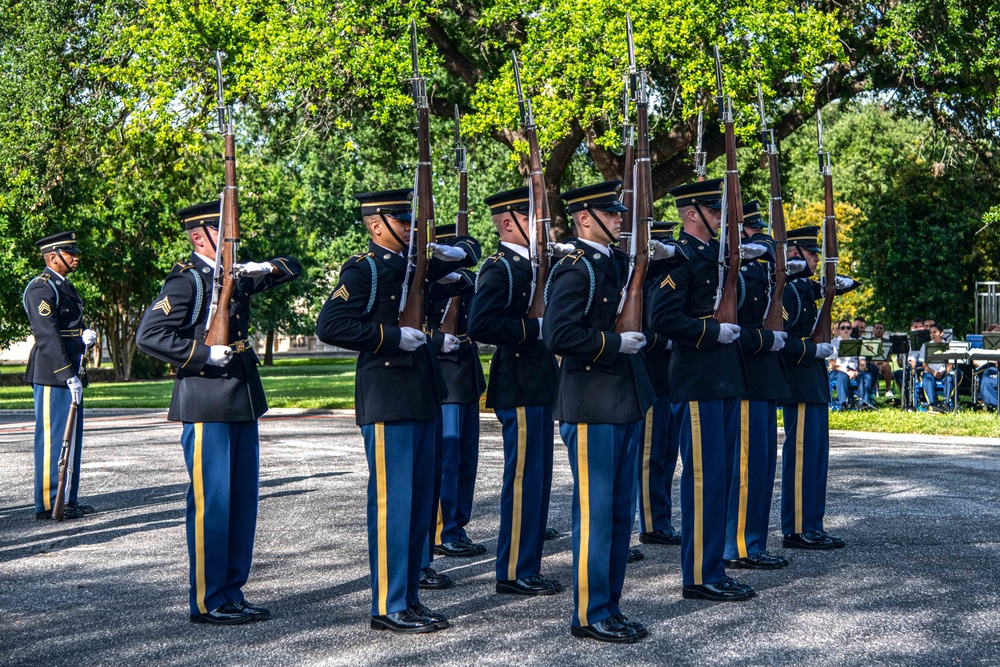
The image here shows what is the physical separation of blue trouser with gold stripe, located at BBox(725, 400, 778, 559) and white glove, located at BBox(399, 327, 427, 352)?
2.31m

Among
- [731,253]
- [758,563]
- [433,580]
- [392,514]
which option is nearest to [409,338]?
[392,514]

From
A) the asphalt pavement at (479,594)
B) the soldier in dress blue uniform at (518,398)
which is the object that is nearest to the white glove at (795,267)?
the asphalt pavement at (479,594)

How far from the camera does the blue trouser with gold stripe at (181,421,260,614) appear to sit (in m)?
5.79

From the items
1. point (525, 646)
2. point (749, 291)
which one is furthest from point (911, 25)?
point (525, 646)

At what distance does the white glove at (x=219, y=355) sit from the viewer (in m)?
5.77

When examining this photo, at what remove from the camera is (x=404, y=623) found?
5.52 meters

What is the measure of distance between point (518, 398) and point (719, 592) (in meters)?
1.47

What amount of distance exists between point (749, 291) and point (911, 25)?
13513mm

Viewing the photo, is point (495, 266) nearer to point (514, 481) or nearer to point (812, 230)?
point (514, 481)

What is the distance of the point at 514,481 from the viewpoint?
21.2 ft

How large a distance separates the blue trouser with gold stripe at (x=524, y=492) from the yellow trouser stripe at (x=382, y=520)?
961mm

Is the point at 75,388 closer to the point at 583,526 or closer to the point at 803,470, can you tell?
the point at 583,526

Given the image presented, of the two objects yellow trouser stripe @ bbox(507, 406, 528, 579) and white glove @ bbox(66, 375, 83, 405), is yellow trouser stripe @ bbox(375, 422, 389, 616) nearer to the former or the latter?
yellow trouser stripe @ bbox(507, 406, 528, 579)

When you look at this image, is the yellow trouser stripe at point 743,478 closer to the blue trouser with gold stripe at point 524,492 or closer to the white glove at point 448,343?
the blue trouser with gold stripe at point 524,492
